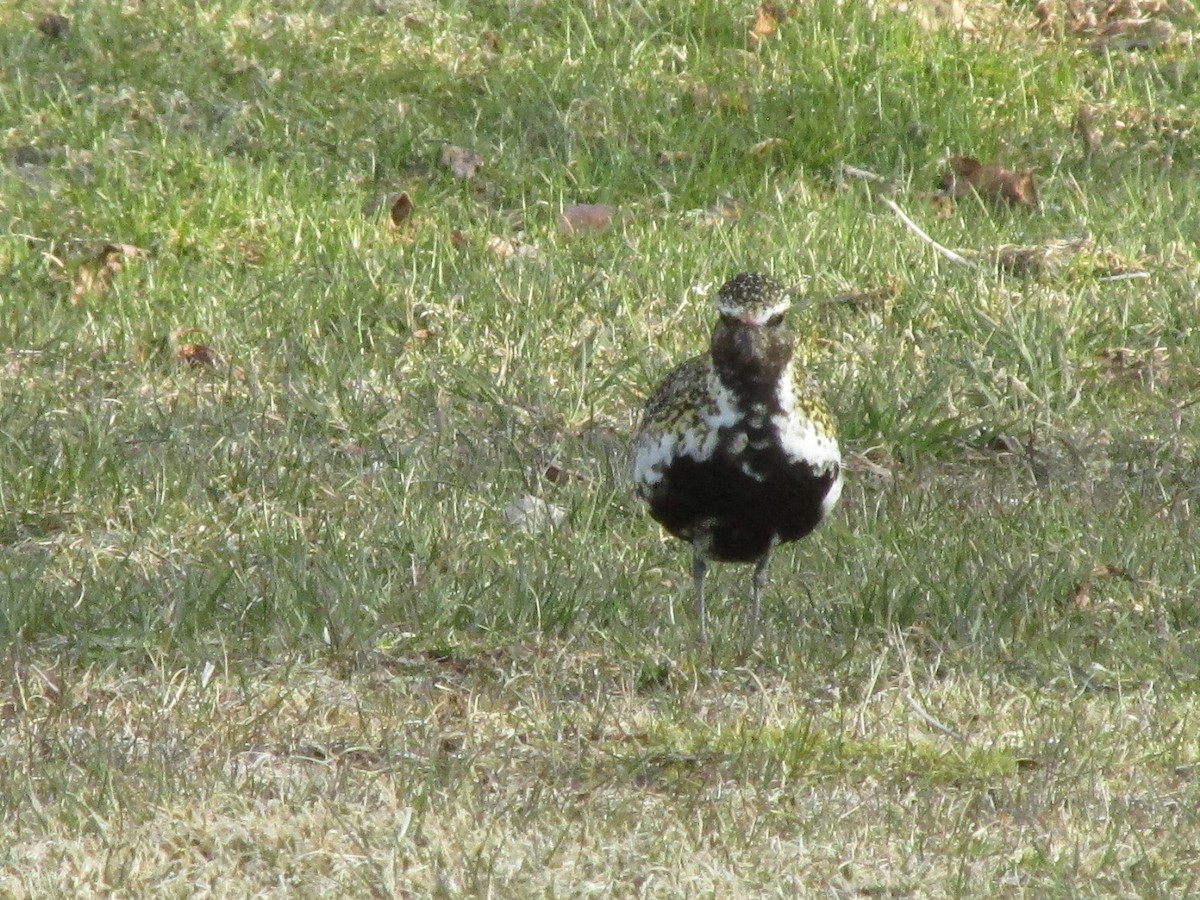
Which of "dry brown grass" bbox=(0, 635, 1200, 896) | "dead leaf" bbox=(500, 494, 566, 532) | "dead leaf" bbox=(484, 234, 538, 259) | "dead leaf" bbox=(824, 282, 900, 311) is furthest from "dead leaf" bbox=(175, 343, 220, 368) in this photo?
→ "dry brown grass" bbox=(0, 635, 1200, 896)

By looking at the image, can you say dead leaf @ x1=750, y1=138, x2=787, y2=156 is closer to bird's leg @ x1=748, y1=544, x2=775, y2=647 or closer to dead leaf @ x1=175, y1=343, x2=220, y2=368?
dead leaf @ x1=175, y1=343, x2=220, y2=368

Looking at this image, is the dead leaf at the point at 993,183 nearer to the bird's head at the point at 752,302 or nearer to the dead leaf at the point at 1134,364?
the dead leaf at the point at 1134,364

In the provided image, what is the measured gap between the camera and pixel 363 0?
35.8 ft

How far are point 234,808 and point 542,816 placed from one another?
2.05ft

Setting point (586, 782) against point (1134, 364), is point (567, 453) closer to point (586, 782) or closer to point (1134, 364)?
point (1134, 364)

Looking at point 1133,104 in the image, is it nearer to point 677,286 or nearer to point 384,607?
point 677,286

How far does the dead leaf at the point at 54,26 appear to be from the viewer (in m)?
10.6

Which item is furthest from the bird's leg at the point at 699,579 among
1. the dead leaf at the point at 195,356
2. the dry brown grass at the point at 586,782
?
the dead leaf at the point at 195,356

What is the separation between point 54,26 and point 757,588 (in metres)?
6.29

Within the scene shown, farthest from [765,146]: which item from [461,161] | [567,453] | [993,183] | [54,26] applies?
[54,26]

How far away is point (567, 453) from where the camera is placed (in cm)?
716

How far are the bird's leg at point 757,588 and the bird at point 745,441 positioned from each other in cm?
4

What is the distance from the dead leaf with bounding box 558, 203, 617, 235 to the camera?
29.6 ft

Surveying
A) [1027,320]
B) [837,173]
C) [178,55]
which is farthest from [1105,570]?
[178,55]
